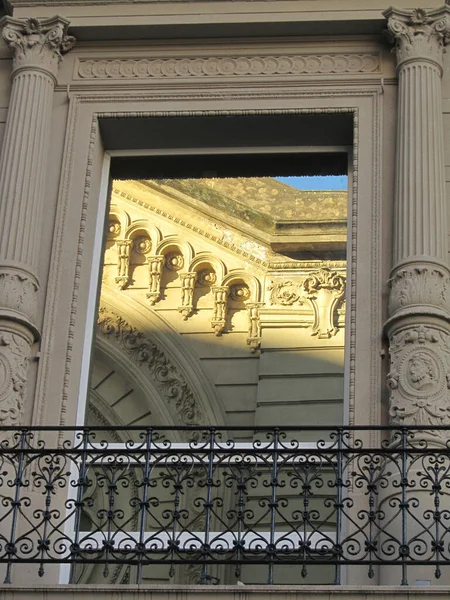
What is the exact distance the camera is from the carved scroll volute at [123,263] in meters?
12.7

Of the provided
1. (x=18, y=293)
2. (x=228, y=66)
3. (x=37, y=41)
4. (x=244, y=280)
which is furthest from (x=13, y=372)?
(x=228, y=66)

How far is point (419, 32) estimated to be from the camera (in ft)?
41.9

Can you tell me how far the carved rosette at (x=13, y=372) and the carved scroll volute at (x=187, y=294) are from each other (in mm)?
1342

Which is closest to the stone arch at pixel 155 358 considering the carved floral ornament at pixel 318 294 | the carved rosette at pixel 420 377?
the carved floral ornament at pixel 318 294

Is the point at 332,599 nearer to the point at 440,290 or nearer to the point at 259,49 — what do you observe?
the point at 440,290

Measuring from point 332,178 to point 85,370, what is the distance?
2584 millimetres

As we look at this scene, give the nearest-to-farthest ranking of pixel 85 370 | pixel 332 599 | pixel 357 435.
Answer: pixel 332 599
pixel 357 435
pixel 85 370

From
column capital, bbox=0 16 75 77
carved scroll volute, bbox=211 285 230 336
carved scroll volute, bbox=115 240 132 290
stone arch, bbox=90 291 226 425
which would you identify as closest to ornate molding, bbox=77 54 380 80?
column capital, bbox=0 16 75 77

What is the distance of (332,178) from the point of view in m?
13.0

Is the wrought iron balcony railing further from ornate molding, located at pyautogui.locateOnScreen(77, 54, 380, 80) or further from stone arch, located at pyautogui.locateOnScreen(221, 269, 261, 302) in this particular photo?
ornate molding, located at pyautogui.locateOnScreen(77, 54, 380, 80)

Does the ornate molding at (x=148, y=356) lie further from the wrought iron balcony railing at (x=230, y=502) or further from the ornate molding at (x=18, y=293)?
the ornate molding at (x=18, y=293)

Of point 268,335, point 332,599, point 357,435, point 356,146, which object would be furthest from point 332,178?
point 332,599

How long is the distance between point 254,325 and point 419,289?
4.94 feet

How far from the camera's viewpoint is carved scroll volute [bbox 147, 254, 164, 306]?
1269 centimetres
